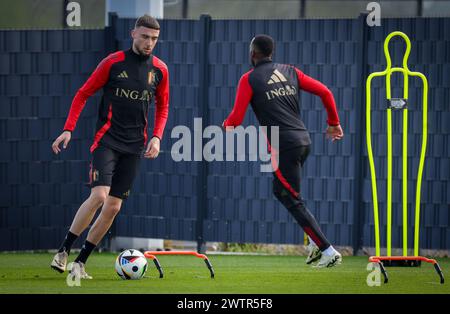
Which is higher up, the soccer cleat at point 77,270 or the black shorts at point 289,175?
the black shorts at point 289,175

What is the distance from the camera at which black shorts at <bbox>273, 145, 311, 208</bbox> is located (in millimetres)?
7836

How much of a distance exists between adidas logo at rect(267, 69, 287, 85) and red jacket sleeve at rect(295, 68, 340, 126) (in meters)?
0.15

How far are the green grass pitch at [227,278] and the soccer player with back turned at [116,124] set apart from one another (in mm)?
465

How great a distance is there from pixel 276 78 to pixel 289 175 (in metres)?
0.75

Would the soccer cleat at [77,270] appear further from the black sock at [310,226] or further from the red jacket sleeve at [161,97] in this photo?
the black sock at [310,226]

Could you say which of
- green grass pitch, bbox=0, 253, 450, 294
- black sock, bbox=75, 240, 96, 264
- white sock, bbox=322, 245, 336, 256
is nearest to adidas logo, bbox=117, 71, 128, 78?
black sock, bbox=75, 240, 96, 264

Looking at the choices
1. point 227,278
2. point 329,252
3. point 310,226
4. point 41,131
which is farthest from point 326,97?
point 41,131

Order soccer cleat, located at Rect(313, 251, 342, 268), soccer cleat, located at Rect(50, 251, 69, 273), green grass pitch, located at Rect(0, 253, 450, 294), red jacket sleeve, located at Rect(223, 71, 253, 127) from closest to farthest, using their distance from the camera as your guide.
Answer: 1. green grass pitch, located at Rect(0, 253, 450, 294)
2. soccer cleat, located at Rect(313, 251, 342, 268)
3. red jacket sleeve, located at Rect(223, 71, 253, 127)
4. soccer cleat, located at Rect(50, 251, 69, 273)

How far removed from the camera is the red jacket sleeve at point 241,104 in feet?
25.5

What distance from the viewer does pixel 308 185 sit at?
1103cm

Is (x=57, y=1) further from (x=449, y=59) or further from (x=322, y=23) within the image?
(x=449, y=59)

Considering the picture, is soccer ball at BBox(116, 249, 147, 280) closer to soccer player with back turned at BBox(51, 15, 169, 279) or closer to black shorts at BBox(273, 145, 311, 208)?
soccer player with back turned at BBox(51, 15, 169, 279)

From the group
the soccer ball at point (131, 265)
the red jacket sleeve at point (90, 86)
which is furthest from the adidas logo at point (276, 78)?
the soccer ball at point (131, 265)

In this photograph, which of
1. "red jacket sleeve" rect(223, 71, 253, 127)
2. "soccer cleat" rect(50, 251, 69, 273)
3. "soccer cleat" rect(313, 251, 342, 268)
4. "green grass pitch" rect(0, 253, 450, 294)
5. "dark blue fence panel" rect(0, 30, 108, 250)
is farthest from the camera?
"dark blue fence panel" rect(0, 30, 108, 250)
